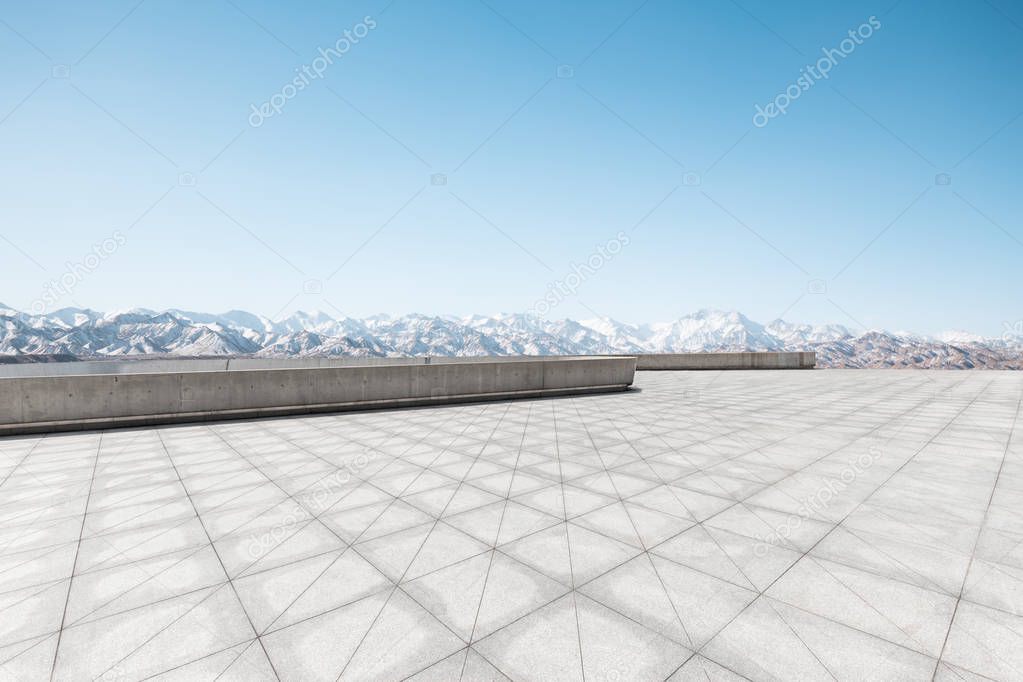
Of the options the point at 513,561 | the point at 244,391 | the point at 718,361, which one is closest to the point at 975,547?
the point at 513,561

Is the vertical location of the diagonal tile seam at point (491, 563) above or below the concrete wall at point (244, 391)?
below

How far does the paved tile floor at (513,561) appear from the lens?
3.03 meters

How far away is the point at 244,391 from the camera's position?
11.6 metres

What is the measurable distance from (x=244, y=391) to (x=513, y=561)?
33.5 feet

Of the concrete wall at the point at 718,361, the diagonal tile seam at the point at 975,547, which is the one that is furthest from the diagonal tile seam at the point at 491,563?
the concrete wall at the point at 718,361

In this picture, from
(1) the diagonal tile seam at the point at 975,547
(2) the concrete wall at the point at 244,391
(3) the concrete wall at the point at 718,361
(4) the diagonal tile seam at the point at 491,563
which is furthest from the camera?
(3) the concrete wall at the point at 718,361

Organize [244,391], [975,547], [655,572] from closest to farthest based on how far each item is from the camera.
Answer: [655,572]
[975,547]
[244,391]

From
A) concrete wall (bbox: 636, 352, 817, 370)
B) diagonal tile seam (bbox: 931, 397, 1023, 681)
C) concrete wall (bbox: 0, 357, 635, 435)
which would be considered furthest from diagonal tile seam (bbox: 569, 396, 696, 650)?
concrete wall (bbox: 636, 352, 817, 370)

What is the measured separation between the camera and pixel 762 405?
1400 centimetres

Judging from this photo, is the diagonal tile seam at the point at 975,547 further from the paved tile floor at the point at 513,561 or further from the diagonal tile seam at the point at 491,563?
the diagonal tile seam at the point at 491,563

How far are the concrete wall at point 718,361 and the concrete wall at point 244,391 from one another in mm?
15093

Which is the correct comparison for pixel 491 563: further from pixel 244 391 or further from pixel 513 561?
pixel 244 391

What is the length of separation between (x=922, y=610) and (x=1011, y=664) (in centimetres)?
56

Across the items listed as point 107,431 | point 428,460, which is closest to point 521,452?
point 428,460
